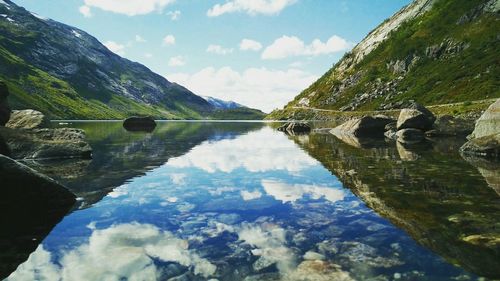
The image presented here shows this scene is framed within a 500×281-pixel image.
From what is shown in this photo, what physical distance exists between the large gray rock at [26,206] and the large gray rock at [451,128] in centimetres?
5061

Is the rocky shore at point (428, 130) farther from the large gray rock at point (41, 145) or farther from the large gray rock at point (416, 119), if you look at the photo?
the large gray rock at point (41, 145)

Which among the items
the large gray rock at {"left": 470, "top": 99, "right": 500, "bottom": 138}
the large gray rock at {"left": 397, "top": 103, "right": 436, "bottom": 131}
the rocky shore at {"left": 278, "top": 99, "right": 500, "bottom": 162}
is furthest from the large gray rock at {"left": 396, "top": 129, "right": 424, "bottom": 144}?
the large gray rock at {"left": 470, "top": 99, "right": 500, "bottom": 138}

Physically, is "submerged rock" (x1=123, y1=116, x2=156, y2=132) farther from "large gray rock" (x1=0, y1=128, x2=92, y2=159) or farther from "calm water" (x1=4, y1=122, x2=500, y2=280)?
"calm water" (x1=4, y1=122, x2=500, y2=280)

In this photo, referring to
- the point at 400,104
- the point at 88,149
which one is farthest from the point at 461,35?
the point at 88,149

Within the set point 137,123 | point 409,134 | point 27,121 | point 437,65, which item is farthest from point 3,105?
point 437,65

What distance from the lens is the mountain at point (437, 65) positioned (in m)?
120

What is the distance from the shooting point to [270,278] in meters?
8.48

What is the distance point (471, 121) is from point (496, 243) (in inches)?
2110

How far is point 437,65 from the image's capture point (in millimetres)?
153000

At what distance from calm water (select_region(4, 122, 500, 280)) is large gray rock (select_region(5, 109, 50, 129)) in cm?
1650

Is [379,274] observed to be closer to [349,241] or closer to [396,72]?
[349,241]

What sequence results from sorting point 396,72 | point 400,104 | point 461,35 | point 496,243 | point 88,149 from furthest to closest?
point 396,72
point 461,35
point 400,104
point 88,149
point 496,243

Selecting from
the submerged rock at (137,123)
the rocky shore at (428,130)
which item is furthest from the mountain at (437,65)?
the submerged rock at (137,123)

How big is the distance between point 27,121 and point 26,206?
28.0m
